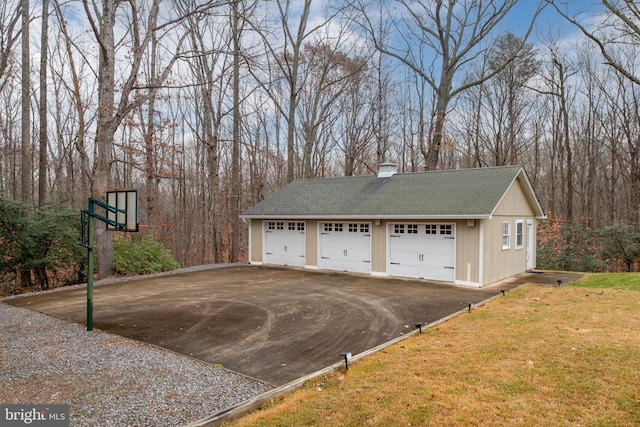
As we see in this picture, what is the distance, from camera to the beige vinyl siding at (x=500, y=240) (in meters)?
10.7

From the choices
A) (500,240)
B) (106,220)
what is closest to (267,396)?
(106,220)

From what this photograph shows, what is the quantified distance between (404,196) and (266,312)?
6.93 meters

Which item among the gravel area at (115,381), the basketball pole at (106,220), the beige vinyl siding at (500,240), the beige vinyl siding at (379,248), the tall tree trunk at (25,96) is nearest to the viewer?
the gravel area at (115,381)

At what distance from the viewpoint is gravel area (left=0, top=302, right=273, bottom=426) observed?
3592 millimetres

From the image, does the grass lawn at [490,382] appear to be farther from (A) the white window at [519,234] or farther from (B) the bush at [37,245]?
(B) the bush at [37,245]

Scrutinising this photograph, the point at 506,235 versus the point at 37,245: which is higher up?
the point at 506,235

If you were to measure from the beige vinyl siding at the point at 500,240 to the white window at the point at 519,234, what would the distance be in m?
0.13

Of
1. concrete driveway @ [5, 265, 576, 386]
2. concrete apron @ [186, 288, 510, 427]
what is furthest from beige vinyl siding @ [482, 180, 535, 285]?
concrete apron @ [186, 288, 510, 427]

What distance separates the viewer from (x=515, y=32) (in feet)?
60.4

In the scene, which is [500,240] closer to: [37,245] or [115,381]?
[115,381]

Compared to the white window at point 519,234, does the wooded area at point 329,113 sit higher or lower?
higher

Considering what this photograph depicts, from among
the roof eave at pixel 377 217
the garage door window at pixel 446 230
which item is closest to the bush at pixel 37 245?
the roof eave at pixel 377 217

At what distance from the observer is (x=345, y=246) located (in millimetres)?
13242

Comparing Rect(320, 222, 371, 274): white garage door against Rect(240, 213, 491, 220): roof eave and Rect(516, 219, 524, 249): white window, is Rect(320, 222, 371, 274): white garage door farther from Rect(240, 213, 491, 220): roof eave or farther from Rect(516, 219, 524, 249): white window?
Rect(516, 219, 524, 249): white window
